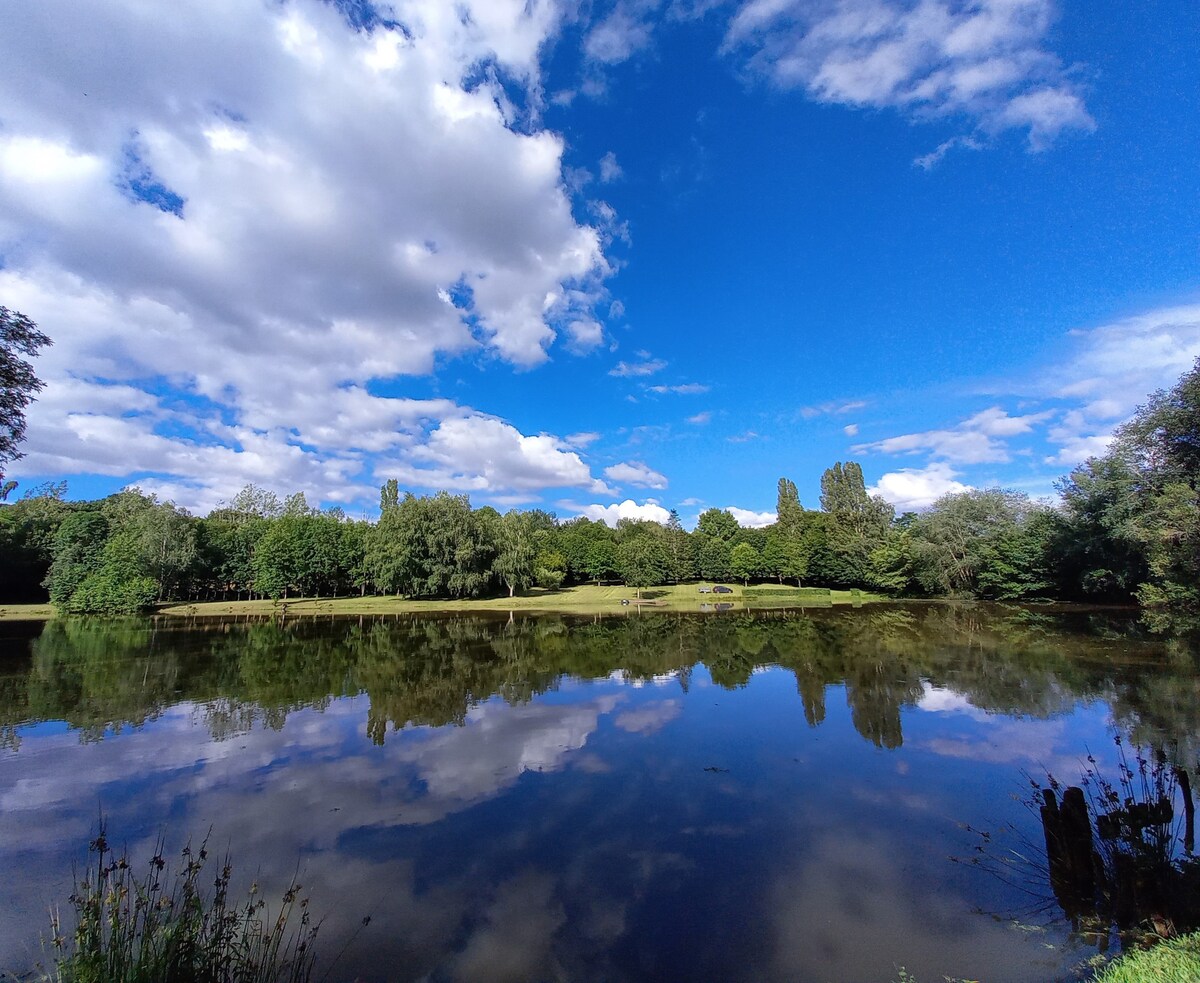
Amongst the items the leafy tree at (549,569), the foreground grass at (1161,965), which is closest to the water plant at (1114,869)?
the foreground grass at (1161,965)

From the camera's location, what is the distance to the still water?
287 inches

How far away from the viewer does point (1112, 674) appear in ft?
75.9

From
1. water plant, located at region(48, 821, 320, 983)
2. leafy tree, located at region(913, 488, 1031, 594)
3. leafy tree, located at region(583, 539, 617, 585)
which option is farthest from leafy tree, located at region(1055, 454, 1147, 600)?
leafy tree, located at region(583, 539, 617, 585)

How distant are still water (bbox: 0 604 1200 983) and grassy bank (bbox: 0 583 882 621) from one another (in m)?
32.5

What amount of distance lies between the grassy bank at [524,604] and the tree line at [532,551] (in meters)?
2.42

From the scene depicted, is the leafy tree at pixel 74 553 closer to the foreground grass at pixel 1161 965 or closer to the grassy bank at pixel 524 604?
the grassy bank at pixel 524 604

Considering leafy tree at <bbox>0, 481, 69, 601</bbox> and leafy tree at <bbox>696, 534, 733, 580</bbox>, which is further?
leafy tree at <bbox>696, 534, 733, 580</bbox>

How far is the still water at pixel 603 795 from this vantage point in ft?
23.9

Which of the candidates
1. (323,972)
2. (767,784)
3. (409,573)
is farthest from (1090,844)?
(409,573)

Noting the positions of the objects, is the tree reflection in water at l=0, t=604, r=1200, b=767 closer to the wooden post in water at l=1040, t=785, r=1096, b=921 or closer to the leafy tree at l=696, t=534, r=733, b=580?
the wooden post in water at l=1040, t=785, r=1096, b=921

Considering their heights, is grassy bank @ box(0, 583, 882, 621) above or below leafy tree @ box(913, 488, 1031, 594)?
below

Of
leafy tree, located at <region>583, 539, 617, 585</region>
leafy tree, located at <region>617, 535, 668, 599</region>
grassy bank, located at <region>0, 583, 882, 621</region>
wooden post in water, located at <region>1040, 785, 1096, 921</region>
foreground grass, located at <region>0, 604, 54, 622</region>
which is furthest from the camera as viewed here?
leafy tree, located at <region>583, 539, 617, 585</region>

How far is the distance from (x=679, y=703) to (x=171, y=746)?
1570cm

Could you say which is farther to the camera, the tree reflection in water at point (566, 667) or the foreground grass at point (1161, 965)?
the tree reflection in water at point (566, 667)
